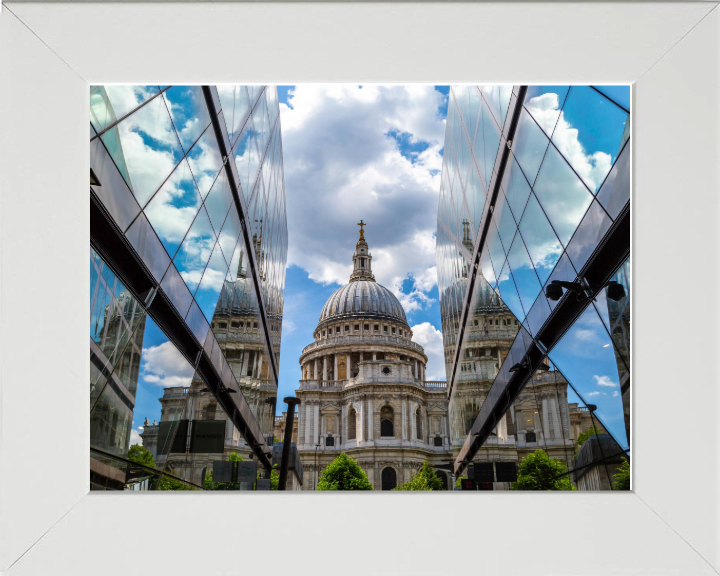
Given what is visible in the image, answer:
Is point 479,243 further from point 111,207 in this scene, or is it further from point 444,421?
point 444,421

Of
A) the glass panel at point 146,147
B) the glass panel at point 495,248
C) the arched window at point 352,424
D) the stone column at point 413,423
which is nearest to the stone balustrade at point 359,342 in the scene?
the arched window at point 352,424

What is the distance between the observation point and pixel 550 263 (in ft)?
29.2

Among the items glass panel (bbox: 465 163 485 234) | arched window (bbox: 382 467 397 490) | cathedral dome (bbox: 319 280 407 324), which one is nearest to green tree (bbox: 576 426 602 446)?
glass panel (bbox: 465 163 485 234)

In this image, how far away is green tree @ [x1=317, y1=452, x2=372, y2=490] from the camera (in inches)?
2594

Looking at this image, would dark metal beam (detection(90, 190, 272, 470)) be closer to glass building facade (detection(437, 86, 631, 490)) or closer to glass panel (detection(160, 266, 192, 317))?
glass panel (detection(160, 266, 192, 317))

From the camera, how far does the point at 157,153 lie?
24.2 ft

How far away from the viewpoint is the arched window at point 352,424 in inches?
3189

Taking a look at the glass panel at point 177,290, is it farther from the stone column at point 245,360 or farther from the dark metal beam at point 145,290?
the stone column at point 245,360

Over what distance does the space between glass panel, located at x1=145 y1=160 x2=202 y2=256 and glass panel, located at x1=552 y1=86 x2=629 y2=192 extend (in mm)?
4962

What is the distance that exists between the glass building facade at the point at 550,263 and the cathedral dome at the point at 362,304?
78.7 meters
